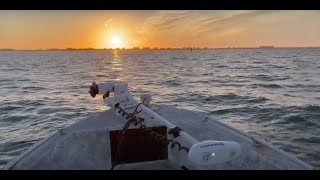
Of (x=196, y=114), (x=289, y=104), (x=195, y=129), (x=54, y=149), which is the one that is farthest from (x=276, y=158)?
(x=289, y=104)

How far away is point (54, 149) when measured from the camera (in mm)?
6805

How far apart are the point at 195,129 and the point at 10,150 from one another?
8.39 m

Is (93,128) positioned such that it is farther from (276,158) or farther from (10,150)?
(10,150)

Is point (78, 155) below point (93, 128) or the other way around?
below

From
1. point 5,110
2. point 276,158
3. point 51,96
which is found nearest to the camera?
point 276,158

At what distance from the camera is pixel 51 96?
28594 millimetres
